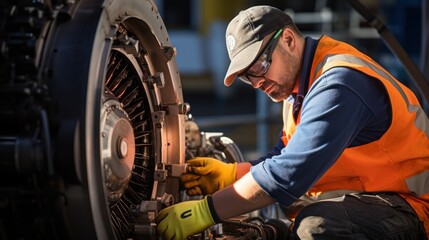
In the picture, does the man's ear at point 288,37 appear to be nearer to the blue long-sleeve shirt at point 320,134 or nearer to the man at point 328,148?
the man at point 328,148

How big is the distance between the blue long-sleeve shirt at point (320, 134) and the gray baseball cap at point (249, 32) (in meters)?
0.25

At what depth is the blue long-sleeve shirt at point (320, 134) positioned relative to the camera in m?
2.51

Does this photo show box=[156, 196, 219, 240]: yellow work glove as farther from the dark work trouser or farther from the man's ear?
the man's ear

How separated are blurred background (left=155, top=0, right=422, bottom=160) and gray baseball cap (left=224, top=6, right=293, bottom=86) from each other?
7581 millimetres

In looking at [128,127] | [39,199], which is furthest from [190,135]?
[39,199]

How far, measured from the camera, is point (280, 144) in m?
3.30

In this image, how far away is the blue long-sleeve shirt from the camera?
2.51 metres

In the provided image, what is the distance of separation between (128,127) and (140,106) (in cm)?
30

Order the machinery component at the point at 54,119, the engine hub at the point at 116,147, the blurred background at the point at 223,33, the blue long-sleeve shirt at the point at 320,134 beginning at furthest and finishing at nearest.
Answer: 1. the blurred background at the point at 223,33
2. the blue long-sleeve shirt at the point at 320,134
3. the engine hub at the point at 116,147
4. the machinery component at the point at 54,119

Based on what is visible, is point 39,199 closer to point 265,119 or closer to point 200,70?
point 265,119

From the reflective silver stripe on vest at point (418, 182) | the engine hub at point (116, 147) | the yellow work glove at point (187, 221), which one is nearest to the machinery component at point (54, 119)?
the engine hub at point (116, 147)

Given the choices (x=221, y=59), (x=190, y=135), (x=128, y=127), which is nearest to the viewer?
(x=128, y=127)

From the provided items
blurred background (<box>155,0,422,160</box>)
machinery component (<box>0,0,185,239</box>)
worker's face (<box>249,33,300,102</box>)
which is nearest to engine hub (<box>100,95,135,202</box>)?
machinery component (<box>0,0,185,239</box>)

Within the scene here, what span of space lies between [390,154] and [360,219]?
27 cm
